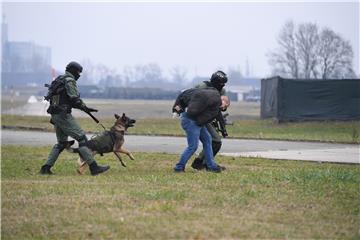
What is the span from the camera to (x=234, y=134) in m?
25.1

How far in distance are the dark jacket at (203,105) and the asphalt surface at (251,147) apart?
4.11m

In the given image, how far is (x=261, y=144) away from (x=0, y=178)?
1082 cm

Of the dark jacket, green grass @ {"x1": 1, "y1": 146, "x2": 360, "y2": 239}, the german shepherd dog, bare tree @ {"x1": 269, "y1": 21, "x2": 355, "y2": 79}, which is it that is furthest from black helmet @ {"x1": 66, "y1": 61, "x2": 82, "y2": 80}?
bare tree @ {"x1": 269, "y1": 21, "x2": 355, "y2": 79}

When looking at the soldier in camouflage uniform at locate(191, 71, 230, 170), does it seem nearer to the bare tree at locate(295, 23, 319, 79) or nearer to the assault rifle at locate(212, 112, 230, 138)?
the assault rifle at locate(212, 112, 230, 138)

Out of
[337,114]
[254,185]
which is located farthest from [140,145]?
[337,114]

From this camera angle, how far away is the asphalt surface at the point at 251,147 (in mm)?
17078

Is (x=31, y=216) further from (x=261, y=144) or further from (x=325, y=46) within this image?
(x=325, y=46)

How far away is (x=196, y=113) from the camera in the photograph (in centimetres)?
1266

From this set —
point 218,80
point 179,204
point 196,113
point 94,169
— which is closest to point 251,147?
point 218,80

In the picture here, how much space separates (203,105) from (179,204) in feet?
12.7

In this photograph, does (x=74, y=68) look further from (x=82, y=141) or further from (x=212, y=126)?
(x=212, y=126)

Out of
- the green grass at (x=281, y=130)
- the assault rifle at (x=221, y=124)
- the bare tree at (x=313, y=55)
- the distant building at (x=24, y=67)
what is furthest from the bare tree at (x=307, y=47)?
the distant building at (x=24, y=67)

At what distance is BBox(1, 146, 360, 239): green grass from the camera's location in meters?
7.63

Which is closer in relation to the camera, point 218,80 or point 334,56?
point 218,80
